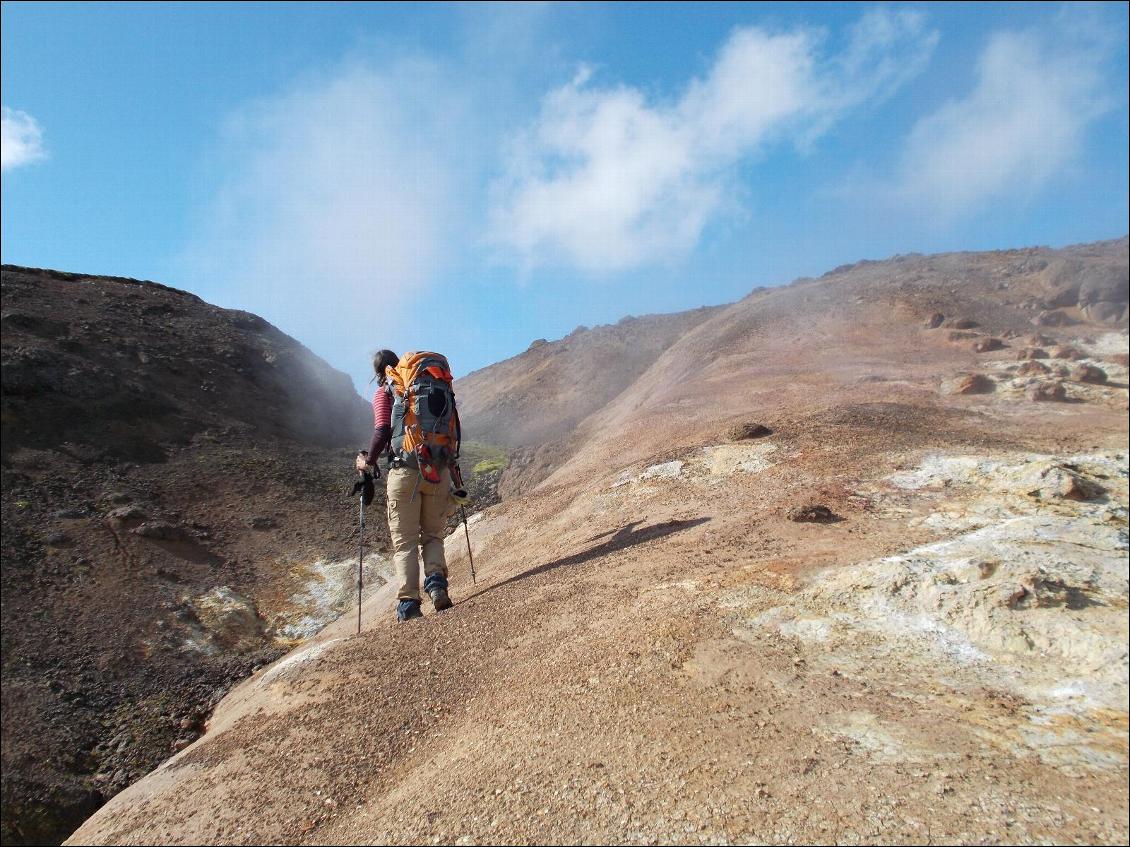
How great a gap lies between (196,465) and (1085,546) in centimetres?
1173

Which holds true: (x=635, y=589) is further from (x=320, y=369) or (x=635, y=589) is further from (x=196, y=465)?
(x=320, y=369)

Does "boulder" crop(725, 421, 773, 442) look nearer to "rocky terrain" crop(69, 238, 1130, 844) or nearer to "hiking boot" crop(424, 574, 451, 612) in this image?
"rocky terrain" crop(69, 238, 1130, 844)

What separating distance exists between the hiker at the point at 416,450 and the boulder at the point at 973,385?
7.10 metres

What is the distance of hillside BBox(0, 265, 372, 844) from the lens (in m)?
6.13

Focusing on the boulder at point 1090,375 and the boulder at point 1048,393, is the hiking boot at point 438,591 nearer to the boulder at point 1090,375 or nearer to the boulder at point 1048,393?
the boulder at point 1048,393

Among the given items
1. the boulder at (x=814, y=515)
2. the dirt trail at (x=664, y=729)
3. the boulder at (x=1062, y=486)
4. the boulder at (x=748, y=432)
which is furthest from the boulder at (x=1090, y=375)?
the boulder at (x=814, y=515)

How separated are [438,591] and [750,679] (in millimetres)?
3331

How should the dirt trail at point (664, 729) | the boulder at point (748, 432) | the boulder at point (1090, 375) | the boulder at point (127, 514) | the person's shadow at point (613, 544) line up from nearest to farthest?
the dirt trail at point (664, 729)
the person's shadow at point (613, 544)
the boulder at point (748, 432)
the boulder at point (127, 514)
the boulder at point (1090, 375)

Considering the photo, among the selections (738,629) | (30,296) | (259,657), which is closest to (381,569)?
(259,657)

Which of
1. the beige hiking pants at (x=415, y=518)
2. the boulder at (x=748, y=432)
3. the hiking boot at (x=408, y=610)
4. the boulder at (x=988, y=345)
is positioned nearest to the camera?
the hiking boot at (x=408, y=610)

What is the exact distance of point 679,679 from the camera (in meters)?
3.66

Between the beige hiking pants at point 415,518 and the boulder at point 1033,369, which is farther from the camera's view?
the boulder at point 1033,369

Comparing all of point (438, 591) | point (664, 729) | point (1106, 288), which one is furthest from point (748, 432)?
point (1106, 288)

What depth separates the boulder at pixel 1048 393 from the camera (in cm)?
921
